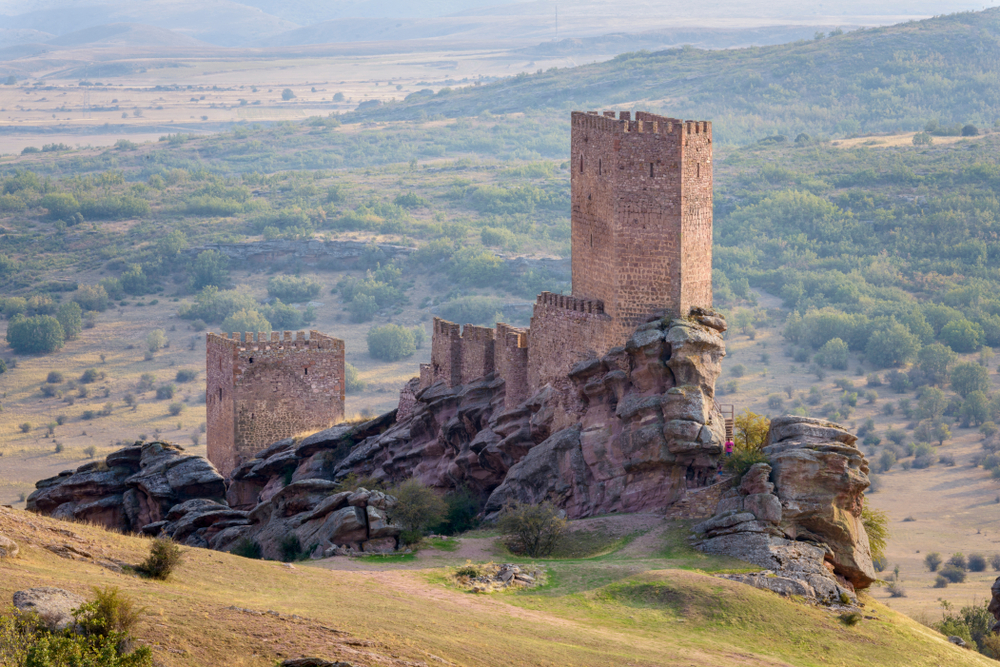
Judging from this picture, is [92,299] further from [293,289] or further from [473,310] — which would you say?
[473,310]

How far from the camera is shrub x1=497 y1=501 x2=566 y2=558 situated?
Result: 34.9 m

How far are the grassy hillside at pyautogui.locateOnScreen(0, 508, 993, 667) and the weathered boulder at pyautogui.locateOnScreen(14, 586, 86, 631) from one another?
22.0 inches

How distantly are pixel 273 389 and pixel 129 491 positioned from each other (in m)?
6.40

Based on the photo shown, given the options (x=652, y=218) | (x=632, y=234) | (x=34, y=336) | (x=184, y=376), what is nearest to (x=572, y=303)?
(x=632, y=234)

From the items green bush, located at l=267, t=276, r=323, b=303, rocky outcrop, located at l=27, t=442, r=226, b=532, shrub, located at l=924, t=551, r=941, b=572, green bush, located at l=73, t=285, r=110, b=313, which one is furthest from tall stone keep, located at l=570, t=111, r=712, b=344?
green bush, located at l=267, t=276, r=323, b=303

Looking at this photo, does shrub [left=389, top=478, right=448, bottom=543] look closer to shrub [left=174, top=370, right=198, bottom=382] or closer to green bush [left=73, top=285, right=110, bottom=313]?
shrub [left=174, top=370, right=198, bottom=382]

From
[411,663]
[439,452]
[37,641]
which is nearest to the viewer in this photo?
[37,641]

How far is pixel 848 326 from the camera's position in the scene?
103 m

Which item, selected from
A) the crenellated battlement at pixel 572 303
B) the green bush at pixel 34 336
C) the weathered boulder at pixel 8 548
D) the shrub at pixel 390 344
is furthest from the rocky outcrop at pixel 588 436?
the green bush at pixel 34 336

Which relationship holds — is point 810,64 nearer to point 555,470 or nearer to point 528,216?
point 528,216

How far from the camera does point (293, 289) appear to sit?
11919cm

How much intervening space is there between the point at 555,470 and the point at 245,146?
16301cm

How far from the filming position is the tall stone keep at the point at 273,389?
1953 inches

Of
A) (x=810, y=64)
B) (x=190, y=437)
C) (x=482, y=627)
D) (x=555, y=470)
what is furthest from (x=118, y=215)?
(x=482, y=627)
